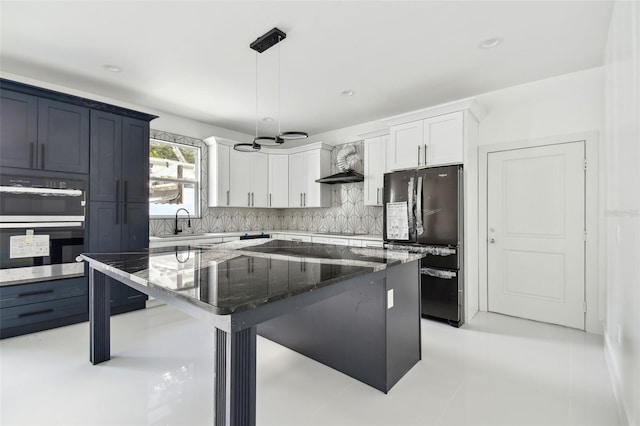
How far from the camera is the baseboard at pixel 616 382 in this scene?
64.8 inches

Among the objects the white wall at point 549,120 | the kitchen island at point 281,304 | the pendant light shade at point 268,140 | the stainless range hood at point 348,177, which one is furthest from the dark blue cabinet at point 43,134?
the white wall at point 549,120

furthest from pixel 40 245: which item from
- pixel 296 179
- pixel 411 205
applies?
pixel 411 205

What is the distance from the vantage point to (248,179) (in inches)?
200

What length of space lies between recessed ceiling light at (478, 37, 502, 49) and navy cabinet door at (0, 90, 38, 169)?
167 inches

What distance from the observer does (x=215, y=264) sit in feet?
5.94

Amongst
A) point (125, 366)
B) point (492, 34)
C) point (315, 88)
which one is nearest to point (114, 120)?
point (315, 88)

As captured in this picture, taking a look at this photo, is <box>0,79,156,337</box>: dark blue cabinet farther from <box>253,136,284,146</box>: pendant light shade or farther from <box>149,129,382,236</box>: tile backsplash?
<box>253,136,284,146</box>: pendant light shade

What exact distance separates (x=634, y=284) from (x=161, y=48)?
3695mm

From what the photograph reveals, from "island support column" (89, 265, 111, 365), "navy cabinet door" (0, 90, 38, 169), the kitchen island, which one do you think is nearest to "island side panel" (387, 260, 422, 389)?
the kitchen island

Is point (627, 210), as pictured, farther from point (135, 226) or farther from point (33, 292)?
point (33, 292)

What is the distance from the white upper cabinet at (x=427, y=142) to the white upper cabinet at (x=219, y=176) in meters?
2.59

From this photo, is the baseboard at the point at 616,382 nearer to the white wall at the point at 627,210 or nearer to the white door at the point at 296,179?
the white wall at the point at 627,210

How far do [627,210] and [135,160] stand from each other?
→ 4.53 metres

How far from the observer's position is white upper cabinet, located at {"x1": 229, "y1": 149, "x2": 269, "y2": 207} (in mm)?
4891
